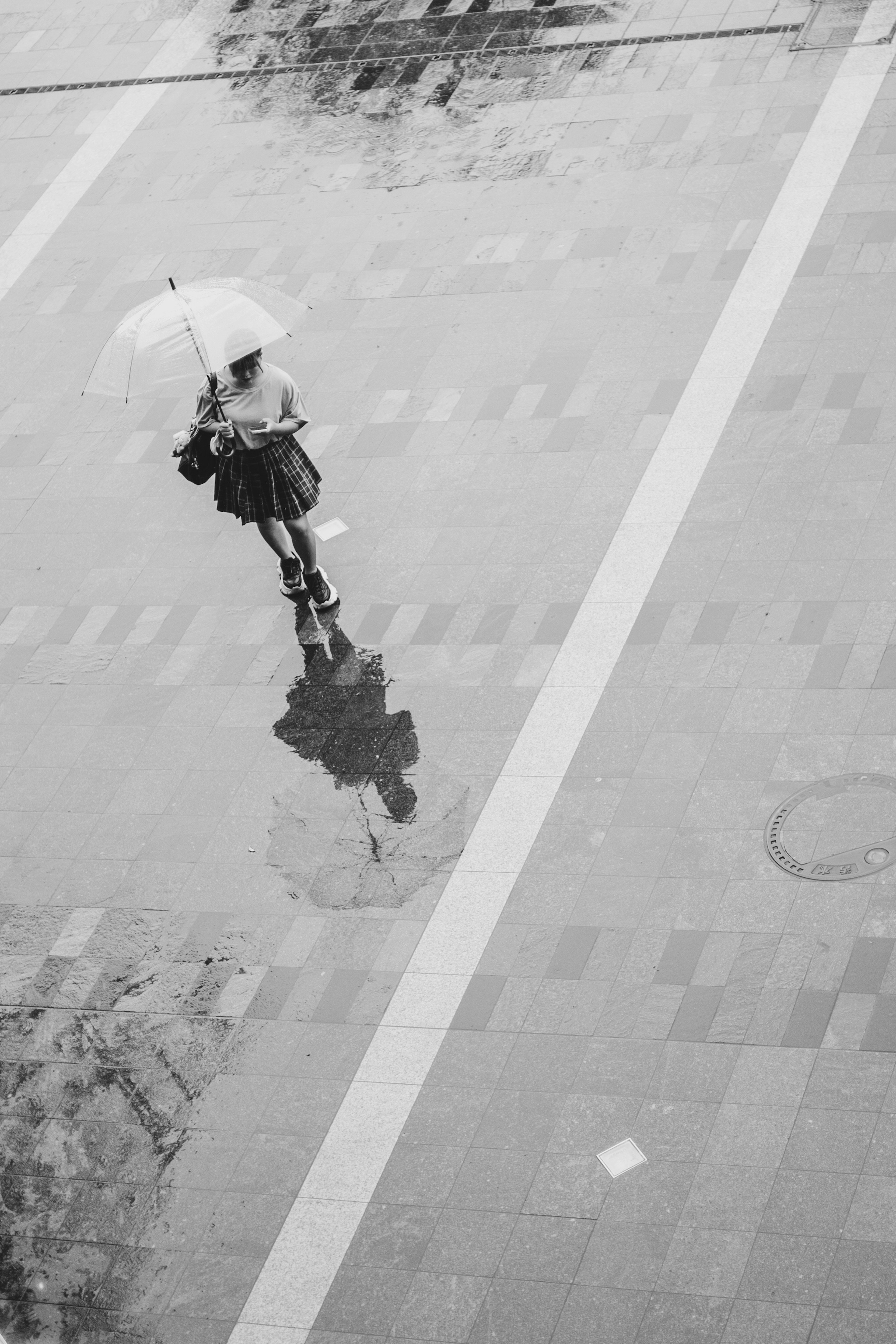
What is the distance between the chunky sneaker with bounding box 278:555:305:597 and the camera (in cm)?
1075

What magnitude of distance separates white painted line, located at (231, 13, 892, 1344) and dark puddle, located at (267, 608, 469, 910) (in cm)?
28

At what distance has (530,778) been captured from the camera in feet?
30.3

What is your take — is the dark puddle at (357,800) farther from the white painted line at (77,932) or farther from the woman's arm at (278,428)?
the woman's arm at (278,428)

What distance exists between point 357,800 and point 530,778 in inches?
41.2

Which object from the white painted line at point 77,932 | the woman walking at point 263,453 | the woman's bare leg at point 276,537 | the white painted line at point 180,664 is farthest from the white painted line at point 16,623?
the white painted line at point 77,932

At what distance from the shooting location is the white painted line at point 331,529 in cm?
1129

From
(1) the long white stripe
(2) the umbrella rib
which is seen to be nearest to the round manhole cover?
(2) the umbrella rib

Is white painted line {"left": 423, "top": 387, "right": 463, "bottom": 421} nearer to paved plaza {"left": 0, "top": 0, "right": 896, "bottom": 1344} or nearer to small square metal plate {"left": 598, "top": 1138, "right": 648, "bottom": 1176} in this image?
paved plaza {"left": 0, "top": 0, "right": 896, "bottom": 1344}

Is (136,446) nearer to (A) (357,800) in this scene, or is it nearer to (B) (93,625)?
(B) (93,625)

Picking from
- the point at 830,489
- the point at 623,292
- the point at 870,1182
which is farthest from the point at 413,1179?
the point at 623,292

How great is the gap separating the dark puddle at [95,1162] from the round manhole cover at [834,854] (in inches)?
118

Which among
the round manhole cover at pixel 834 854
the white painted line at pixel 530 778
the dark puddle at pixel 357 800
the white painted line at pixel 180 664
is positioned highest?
the white painted line at pixel 180 664

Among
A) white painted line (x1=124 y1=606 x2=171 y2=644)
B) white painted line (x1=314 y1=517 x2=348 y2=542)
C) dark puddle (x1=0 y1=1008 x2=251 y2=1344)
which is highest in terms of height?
white painted line (x1=124 y1=606 x2=171 y2=644)

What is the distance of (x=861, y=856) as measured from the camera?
830 cm
